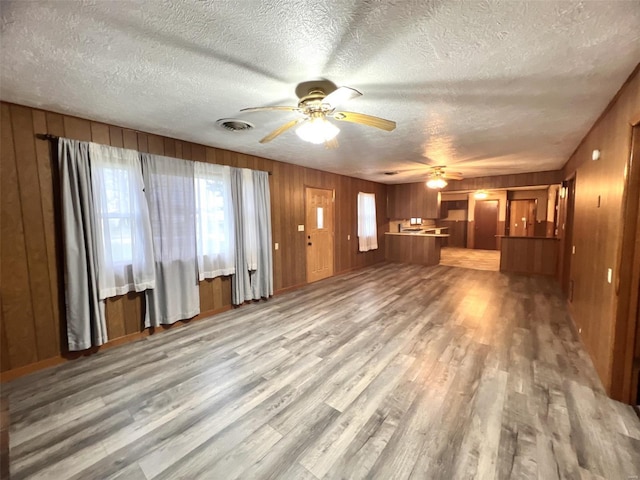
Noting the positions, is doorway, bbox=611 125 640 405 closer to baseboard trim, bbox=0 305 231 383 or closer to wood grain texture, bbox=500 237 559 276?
baseboard trim, bbox=0 305 231 383

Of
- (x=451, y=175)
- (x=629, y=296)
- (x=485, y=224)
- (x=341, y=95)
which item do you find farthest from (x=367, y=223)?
(x=485, y=224)

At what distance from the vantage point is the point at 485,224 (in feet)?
34.3

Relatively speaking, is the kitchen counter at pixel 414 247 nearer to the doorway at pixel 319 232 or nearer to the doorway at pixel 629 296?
the doorway at pixel 319 232

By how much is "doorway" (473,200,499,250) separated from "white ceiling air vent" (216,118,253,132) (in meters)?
10.2

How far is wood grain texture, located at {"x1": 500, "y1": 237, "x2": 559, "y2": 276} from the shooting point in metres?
6.16

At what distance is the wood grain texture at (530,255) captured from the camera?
6156 millimetres

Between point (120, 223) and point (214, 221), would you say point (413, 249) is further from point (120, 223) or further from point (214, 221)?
point (120, 223)

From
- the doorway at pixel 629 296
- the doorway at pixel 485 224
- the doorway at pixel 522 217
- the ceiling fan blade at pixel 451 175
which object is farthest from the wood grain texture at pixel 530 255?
the doorway at pixel 629 296

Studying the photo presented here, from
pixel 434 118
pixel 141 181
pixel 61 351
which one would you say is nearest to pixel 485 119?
pixel 434 118

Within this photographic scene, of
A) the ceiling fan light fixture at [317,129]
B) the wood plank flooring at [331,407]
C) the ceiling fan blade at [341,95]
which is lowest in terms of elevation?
the wood plank flooring at [331,407]

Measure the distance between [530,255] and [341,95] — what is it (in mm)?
6860

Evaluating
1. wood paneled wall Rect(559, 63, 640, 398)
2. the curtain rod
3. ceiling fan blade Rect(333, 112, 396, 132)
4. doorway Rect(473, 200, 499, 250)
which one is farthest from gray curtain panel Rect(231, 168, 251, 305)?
doorway Rect(473, 200, 499, 250)

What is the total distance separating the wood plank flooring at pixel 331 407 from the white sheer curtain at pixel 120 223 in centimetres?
80

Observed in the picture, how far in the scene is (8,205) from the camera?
8.00ft
